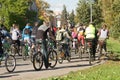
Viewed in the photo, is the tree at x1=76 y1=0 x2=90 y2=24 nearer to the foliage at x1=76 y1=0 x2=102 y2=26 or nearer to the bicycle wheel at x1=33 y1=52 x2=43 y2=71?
the foliage at x1=76 y1=0 x2=102 y2=26

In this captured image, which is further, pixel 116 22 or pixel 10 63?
pixel 116 22

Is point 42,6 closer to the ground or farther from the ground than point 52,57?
farther from the ground

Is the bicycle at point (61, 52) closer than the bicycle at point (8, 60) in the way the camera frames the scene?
No

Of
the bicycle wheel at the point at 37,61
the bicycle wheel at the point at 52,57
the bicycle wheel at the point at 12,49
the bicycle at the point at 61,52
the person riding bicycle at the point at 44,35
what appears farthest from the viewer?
the bicycle wheel at the point at 12,49

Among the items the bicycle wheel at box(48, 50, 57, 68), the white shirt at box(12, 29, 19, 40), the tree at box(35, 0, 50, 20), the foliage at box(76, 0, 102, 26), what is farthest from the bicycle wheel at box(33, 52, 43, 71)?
the tree at box(35, 0, 50, 20)

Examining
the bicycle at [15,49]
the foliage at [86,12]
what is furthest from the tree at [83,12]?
the bicycle at [15,49]

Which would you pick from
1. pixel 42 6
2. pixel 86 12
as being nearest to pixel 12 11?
pixel 86 12

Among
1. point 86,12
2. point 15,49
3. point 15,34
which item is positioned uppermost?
point 86,12

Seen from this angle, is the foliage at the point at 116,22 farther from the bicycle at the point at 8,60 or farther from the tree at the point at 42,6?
the tree at the point at 42,6

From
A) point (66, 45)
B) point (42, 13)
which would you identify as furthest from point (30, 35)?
point (42, 13)

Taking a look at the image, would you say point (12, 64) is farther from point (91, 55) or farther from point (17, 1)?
point (17, 1)

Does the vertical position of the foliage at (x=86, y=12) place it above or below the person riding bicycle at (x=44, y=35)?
above

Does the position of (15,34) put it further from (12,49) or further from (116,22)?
(116,22)

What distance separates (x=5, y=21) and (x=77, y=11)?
55.2 feet
